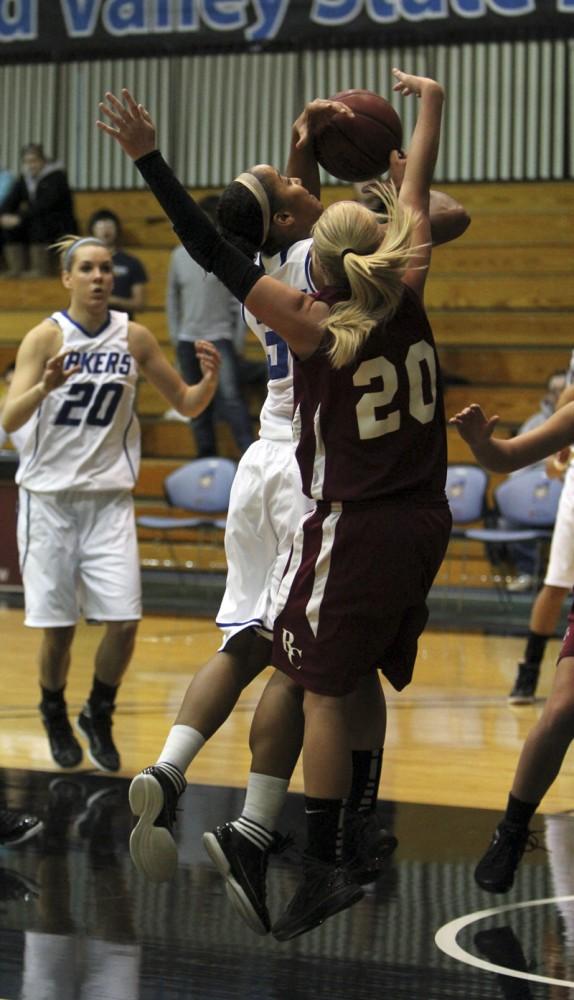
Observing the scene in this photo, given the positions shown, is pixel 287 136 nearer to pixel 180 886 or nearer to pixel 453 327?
pixel 453 327

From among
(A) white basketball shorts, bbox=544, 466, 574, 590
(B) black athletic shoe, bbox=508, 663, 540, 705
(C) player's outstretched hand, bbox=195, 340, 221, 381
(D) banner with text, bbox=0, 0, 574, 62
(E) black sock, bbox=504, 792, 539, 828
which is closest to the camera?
(E) black sock, bbox=504, 792, 539, 828

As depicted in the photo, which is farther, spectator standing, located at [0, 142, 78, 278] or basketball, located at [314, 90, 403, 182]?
spectator standing, located at [0, 142, 78, 278]

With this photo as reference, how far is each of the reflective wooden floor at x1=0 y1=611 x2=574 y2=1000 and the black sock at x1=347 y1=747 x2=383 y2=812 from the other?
397 mm

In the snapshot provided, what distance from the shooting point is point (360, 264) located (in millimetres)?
3436

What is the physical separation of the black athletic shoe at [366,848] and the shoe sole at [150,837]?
412mm

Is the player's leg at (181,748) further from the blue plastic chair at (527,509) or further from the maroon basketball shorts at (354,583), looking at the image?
the blue plastic chair at (527,509)

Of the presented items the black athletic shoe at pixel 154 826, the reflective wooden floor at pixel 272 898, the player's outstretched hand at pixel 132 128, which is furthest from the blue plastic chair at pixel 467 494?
the player's outstretched hand at pixel 132 128

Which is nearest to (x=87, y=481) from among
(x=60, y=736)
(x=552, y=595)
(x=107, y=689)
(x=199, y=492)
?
(x=107, y=689)

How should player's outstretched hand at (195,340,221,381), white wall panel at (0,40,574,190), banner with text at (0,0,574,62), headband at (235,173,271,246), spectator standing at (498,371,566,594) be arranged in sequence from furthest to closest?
1. white wall panel at (0,40,574,190)
2. banner with text at (0,0,574,62)
3. spectator standing at (498,371,566,594)
4. player's outstretched hand at (195,340,221,381)
5. headband at (235,173,271,246)

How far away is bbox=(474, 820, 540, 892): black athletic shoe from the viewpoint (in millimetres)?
4137

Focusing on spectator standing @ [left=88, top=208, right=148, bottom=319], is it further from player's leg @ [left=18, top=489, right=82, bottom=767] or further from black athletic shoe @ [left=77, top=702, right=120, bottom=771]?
black athletic shoe @ [left=77, top=702, right=120, bottom=771]

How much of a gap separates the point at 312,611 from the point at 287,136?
1020 centimetres

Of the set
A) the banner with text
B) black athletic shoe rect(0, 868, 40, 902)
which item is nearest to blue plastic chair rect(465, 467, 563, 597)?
the banner with text

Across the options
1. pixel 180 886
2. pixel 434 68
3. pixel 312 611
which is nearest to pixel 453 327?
pixel 434 68
